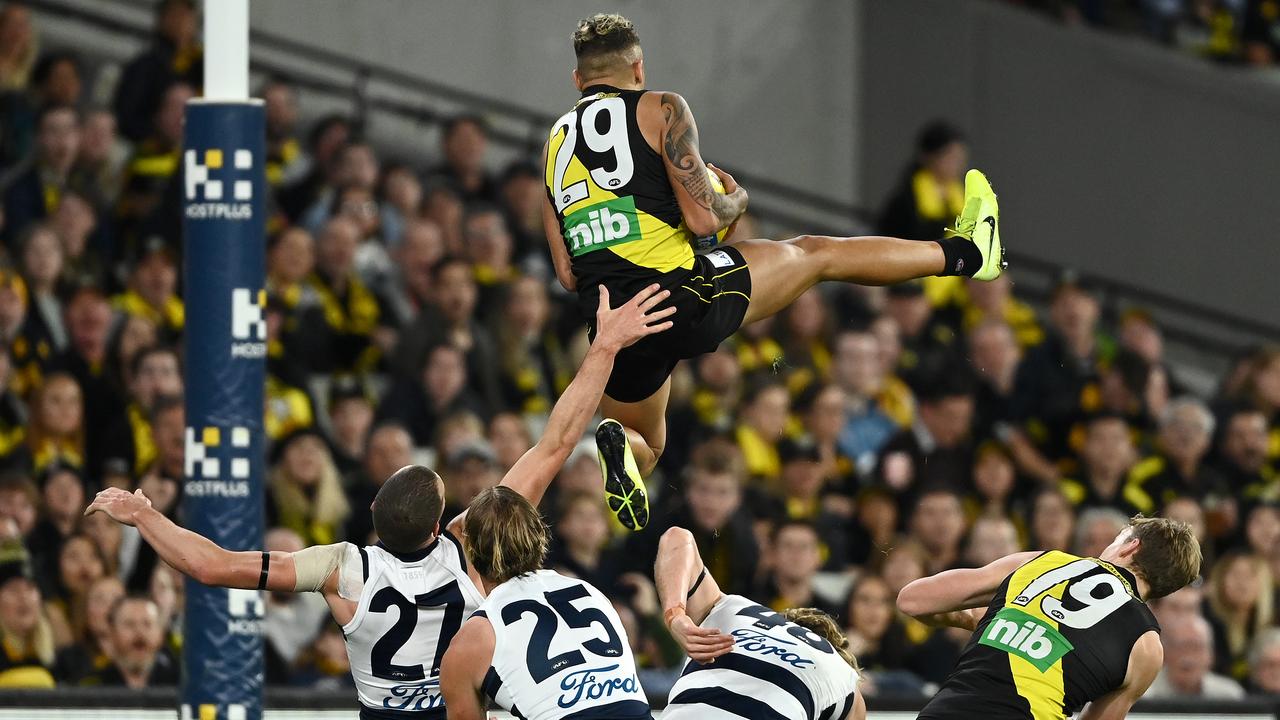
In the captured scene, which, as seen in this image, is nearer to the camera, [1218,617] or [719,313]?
[719,313]

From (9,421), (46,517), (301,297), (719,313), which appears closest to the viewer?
(719,313)

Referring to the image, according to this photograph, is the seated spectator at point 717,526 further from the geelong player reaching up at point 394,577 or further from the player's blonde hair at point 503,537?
the player's blonde hair at point 503,537

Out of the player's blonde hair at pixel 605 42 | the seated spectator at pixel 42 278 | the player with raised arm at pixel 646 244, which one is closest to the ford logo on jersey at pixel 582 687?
the player with raised arm at pixel 646 244

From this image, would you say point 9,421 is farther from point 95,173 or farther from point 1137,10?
point 1137,10

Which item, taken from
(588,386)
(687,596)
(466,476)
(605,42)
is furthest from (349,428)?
(605,42)

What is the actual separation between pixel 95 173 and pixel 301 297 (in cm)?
171

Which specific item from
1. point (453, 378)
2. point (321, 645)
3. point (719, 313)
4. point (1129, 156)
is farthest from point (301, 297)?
point (1129, 156)

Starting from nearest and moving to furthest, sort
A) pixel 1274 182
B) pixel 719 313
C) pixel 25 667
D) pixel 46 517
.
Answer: pixel 719 313 → pixel 25 667 → pixel 46 517 → pixel 1274 182

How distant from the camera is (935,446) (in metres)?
11.8

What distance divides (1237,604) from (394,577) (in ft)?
19.0

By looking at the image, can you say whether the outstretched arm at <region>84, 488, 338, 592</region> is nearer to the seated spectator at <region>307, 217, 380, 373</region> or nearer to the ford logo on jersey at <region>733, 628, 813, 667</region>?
the ford logo on jersey at <region>733, 628, 813, 667</region>

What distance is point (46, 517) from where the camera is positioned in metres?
9.89

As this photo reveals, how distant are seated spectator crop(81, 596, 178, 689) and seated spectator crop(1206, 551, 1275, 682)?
5604mm

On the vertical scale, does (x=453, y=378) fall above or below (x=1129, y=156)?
below
